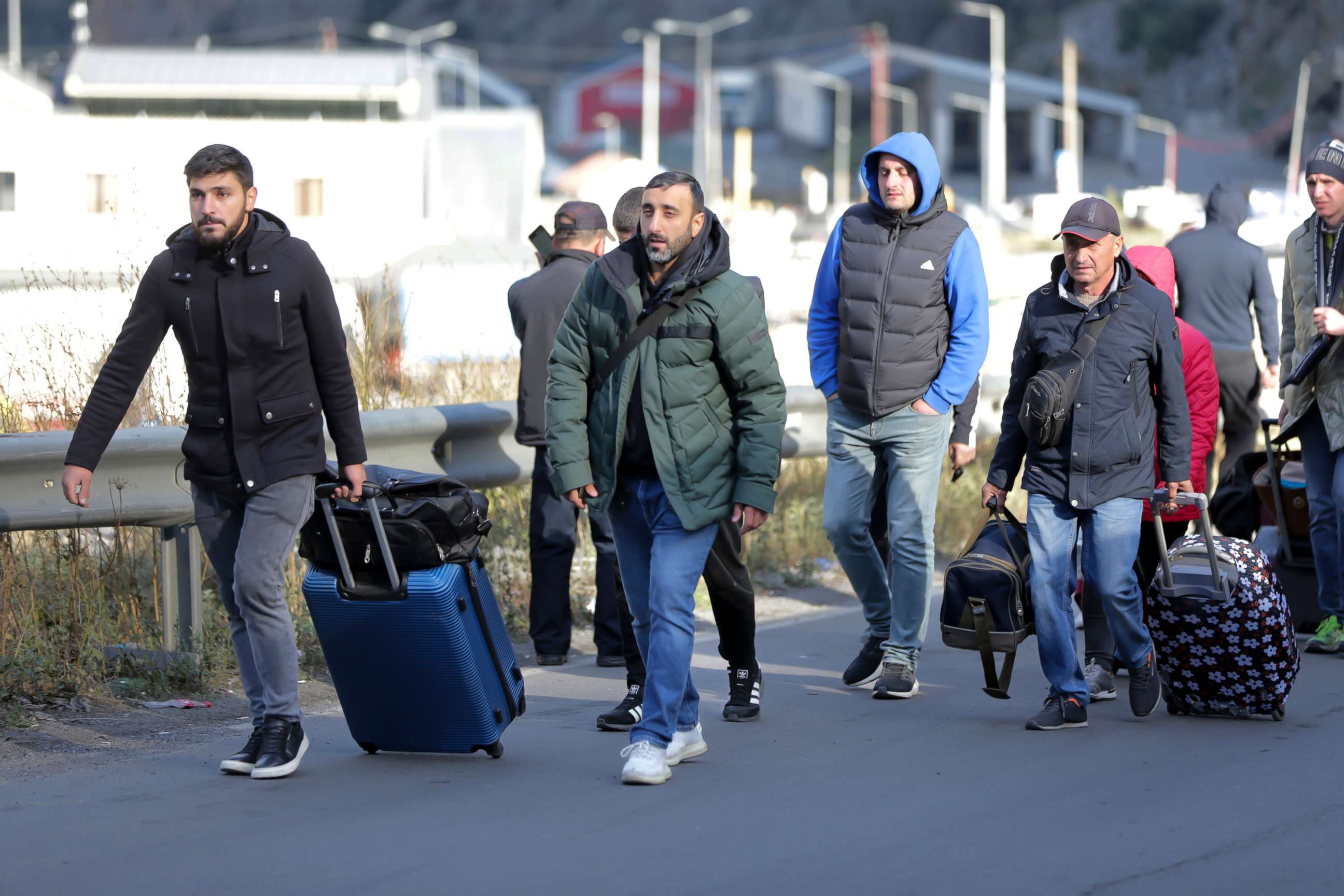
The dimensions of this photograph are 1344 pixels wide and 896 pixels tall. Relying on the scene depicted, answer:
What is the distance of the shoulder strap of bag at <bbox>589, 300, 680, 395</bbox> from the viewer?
5656 mm

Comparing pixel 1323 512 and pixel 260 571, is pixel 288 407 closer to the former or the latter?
pixel 260 571

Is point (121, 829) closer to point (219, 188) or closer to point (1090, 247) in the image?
point (219, 188)

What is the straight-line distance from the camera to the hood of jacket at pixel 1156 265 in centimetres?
699

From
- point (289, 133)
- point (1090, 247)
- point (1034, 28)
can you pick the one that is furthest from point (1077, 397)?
point (1034, 28)

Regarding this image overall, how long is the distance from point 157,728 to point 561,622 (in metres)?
1.97

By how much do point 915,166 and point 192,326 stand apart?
9.71ft

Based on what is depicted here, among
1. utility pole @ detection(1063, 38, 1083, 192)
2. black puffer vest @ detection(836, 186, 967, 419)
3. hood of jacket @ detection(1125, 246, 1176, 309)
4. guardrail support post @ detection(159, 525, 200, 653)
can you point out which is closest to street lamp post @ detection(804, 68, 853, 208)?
utility pole @ detection(1063, 38, 1083, 192)

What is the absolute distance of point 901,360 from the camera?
7.04 m

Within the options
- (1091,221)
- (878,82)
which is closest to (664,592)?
(1091,221)

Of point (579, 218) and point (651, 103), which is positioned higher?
point (651, 103)

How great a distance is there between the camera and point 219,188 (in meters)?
5.52

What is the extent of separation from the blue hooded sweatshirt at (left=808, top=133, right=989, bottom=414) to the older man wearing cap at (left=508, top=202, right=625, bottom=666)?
48.9 inches

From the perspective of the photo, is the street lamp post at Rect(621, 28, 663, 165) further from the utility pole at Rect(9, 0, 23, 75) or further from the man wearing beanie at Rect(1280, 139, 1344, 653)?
the man wearing beanie at Rect(1280, 139, 1344, 653)

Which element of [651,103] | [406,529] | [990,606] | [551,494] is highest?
[651,103]
